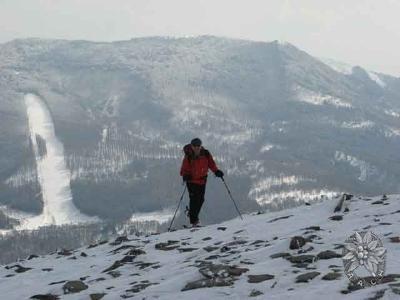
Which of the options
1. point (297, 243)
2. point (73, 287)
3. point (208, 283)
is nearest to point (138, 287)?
point (208, 283)

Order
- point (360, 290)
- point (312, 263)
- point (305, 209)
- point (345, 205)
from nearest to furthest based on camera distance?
1. point (360, 290)
2. point (312, 263)
3. point (345, 205)
4. point (305, 209)

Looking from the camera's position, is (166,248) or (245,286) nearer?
(245,286)

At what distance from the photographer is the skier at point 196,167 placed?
28.3 meters

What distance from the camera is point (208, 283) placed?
1478 centimetres

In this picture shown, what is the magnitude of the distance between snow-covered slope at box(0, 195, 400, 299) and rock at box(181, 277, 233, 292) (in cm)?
2

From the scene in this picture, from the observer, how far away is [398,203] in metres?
24.3

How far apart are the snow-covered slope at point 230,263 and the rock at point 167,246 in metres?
0.04

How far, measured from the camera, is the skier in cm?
2827

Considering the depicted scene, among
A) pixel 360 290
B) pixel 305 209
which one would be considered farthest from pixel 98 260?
pixel 360 290

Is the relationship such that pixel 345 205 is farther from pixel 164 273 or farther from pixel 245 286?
pixel 245 286

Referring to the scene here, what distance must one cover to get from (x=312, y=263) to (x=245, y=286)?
7.69 feet

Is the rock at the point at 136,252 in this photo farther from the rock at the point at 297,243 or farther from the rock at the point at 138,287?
the rock at the point at 297,243

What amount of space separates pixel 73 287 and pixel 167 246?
21.9 feet

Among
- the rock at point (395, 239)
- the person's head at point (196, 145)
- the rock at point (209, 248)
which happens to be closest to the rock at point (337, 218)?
the rock at point (209, 248)
